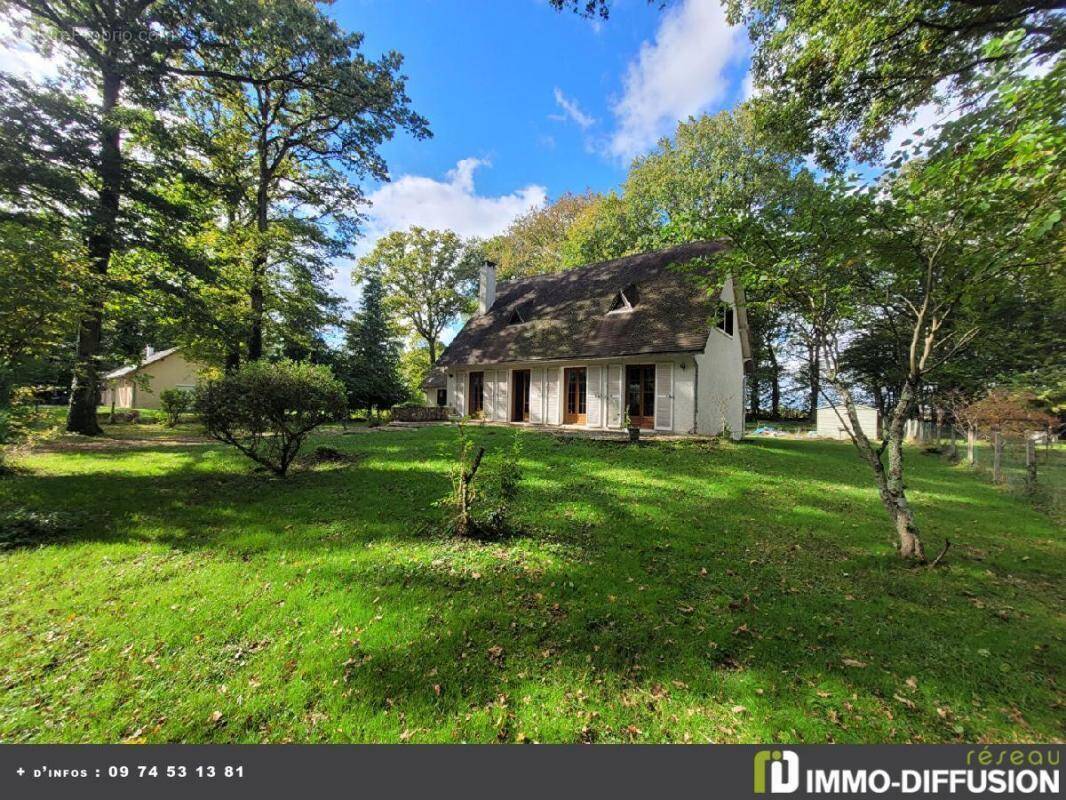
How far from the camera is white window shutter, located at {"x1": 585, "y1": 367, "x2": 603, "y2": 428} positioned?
15.5m

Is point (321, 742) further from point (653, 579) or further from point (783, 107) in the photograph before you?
point (783, 107)

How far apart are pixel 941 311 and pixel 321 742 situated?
7.33 metres

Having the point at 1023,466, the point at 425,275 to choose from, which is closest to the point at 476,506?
the point at 1023,466

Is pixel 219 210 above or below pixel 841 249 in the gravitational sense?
above

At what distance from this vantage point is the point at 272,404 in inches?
289

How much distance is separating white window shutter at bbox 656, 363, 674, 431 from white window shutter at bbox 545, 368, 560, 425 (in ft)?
14.2

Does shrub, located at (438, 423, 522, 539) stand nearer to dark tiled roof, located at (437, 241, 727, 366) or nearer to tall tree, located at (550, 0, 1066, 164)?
tall tree, located at (550, 0, 1066, 164)

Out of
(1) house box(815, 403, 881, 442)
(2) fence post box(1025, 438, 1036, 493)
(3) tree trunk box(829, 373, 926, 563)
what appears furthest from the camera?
(1) house box(815, 403, 881, 442)

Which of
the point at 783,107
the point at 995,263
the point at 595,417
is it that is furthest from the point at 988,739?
the point at 595,417

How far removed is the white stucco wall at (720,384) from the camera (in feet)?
45.5

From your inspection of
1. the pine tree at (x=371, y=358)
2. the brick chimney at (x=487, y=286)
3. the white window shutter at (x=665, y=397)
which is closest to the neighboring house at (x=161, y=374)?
the pine tree at (x=371, y=358)

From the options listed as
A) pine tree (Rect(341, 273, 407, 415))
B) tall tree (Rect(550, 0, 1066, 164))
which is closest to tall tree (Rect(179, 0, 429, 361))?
pine tree (Rect(341, 273, 407, 415))

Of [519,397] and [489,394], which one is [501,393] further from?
[519,397]
